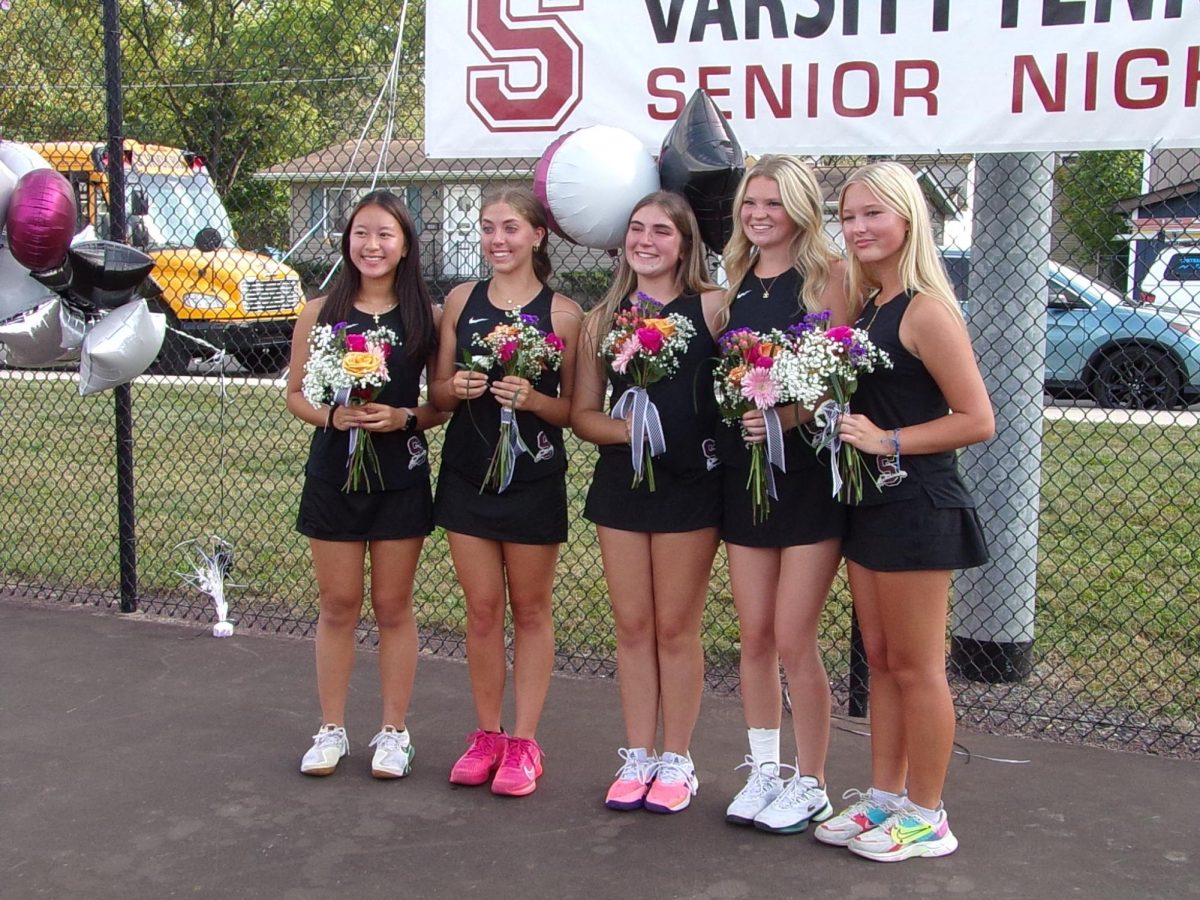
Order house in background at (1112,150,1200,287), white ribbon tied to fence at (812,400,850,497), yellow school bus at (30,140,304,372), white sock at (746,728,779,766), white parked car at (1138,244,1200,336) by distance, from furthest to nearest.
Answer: white parked car at (1138,244,1200,336) → yellow school bus at (30,140,304,372) → house in background at (1112,150,1200,287) → white sock at (746,728,779,766) → white ribbon tied to fence at (812,400,850,497)

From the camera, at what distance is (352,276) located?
12.8 ft

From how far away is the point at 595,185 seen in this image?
3.76 m

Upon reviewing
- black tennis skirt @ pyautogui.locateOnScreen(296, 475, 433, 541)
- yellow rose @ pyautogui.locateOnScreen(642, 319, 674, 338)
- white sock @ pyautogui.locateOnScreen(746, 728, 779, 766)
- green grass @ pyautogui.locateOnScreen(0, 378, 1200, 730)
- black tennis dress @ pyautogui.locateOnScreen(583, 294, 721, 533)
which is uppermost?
yellow rose @ pyautogui.locateOnScreen(642, 319, 674, 338)

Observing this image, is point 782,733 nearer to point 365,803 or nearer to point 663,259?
point 365,803

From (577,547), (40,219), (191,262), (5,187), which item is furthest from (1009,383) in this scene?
(191,262)

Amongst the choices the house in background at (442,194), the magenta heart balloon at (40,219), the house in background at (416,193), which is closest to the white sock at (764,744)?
the house in background at (442,194)

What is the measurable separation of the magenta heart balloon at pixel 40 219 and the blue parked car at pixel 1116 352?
25.5 feet

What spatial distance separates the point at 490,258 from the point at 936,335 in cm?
140

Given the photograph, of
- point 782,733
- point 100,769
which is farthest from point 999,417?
point 100,769

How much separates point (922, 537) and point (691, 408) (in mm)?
767

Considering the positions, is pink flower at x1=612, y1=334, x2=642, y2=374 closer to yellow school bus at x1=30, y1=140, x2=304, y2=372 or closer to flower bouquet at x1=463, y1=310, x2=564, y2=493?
flower bouquet at x1=463, y1=310, x2=564, y2=493

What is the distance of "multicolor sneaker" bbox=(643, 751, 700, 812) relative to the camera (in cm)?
369

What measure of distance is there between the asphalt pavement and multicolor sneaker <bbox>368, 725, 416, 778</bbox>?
5 centimetres

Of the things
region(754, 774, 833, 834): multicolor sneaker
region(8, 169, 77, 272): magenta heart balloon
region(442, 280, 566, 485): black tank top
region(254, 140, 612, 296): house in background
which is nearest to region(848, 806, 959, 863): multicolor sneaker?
region(754, 774, 833, 834): multicolor sneaker
